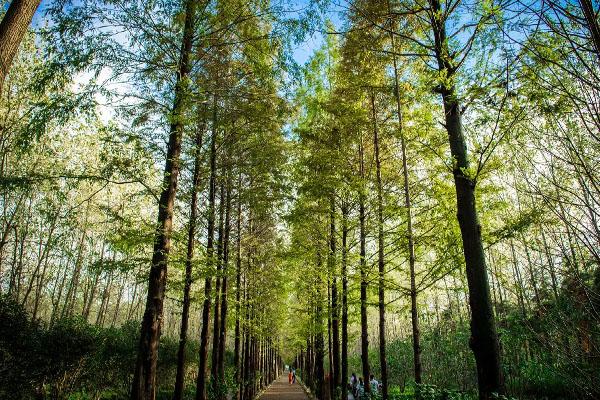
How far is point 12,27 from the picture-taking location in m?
4.08

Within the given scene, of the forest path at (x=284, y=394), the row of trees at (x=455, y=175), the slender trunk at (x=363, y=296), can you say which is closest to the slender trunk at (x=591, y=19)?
the row of trees at (x=455, y=175)

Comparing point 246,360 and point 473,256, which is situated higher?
point 473,256

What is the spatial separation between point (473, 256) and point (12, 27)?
6.65 meters

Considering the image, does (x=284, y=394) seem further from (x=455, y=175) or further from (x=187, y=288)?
(x=455, y=175)

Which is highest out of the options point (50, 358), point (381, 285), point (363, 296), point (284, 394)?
point (381, 285)

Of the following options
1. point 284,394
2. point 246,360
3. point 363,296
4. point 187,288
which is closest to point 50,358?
point 187,288

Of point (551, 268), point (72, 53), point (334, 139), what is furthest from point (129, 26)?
point (551, 268)

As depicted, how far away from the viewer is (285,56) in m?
6.79

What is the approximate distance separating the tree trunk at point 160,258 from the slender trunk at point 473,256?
14.1 feet

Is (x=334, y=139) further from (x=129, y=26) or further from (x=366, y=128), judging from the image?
(x=129, y=26)

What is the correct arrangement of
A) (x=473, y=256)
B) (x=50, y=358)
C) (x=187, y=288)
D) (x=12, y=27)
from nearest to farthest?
Result: (x=12, y=27) → (x=473, y=256) → (x=187, y=288) → (x=50, y=358)

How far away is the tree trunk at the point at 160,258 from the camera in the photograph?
605 centimetres

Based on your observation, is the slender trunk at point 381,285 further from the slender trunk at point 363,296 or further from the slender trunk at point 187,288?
the slender trunk at point 187,288

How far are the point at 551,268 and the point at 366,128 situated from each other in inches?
285
